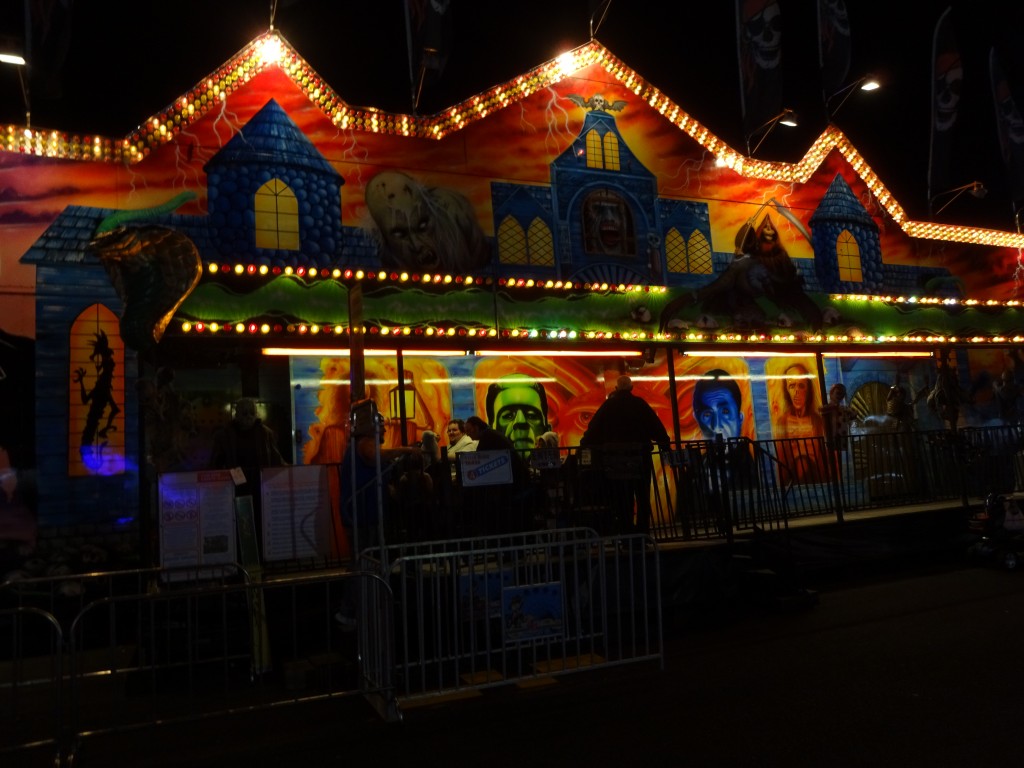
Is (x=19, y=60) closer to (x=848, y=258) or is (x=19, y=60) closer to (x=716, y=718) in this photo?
(x=716, y=718)

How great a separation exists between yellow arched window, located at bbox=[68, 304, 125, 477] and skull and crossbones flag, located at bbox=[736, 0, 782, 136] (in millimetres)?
10415

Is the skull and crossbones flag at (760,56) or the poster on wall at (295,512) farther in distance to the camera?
the skull and crossbones flag at (760,56)

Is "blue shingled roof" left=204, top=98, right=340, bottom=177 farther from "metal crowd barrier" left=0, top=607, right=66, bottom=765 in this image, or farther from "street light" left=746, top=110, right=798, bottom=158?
"street light" left=746, top=110, right=798, bottom=158

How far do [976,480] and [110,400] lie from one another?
12.8 metres

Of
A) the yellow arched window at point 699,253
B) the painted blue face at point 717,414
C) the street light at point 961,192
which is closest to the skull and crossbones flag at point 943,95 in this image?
the street light at point 961,192

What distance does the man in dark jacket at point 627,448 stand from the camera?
9.23 metres

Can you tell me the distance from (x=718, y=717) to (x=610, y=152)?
387 inches

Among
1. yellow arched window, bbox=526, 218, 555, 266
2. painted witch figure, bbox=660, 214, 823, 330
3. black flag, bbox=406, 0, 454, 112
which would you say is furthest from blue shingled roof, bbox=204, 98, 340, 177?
painted witch figure, bbox=660, 214, 823, 330

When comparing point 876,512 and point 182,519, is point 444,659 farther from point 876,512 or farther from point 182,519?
point 876,512

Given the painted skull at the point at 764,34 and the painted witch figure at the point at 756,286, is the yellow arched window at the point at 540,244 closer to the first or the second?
the painted witch figure at the point at 756,286

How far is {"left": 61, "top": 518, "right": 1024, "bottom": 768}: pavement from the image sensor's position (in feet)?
16.9

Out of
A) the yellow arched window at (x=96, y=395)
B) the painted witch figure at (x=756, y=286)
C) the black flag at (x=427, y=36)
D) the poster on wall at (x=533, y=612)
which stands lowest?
the poster on wall at (x=533, y=612)

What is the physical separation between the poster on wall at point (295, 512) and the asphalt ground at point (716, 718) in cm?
218

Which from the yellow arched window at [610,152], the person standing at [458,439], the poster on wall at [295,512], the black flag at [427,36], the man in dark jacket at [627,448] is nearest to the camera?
the poster on wall at [295,512]
